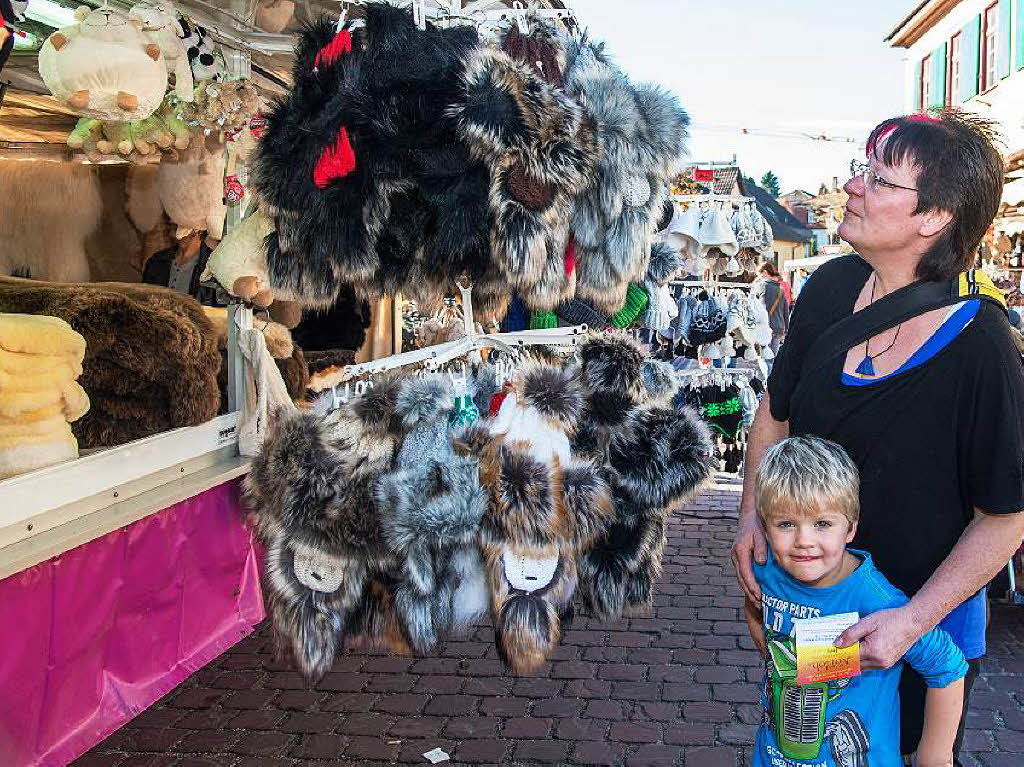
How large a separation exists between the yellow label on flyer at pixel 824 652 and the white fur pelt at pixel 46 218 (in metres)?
3.47

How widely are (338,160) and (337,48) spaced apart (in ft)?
0.94

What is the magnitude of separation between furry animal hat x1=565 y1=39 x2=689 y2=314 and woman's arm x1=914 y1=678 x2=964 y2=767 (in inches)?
46.5

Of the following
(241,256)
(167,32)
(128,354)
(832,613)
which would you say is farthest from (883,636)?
(167,32)

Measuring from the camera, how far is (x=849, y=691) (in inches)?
75.8

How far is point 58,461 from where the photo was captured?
2688mm

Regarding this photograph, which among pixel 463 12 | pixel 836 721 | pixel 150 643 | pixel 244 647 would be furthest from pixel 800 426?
pixel 244 647

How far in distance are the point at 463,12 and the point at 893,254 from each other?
1.25 meters

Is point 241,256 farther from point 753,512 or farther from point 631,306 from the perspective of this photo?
point 753,512

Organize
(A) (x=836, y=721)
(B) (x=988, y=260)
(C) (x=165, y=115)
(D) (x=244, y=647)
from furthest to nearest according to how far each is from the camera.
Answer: (B) (x=988, y=260), (D) (x=244, y=647), (C) (x=165, y=115), (A) (x=836, y=721)

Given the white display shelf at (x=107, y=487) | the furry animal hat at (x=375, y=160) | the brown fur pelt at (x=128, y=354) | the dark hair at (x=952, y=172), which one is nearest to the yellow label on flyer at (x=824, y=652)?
the dark hair at (x=952, y=172)

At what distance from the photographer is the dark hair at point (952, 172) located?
6.07ft

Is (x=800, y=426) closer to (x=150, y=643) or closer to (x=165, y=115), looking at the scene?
(x=150, y=643)

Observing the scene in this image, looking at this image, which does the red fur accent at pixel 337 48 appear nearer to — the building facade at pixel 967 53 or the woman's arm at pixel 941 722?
the woman's arm at pixel 941 722

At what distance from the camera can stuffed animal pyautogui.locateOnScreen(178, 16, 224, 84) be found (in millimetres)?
3256
